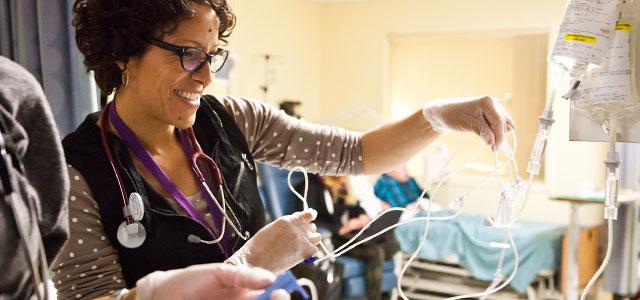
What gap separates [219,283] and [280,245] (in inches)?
11.8

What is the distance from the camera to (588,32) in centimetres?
97

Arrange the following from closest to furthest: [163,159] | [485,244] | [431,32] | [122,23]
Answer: [122,23] → [163,159] → [485,244] → [431,32]

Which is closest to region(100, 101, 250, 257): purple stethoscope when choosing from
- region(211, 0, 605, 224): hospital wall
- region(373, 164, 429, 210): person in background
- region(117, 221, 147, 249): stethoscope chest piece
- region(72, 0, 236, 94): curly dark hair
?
region(117, 221, 147, 249): stethoscope chest piece

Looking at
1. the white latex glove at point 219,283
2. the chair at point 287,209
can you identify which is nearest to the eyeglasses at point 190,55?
the white latex glove at point 219,283

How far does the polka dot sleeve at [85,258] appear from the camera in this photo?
961mm

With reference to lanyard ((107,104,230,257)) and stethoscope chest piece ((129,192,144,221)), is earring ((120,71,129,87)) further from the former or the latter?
stethoscope chest piece ((129,192,144,221))

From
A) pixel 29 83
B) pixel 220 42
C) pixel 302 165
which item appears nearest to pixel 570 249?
pixel 302 165

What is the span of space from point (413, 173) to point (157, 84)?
4.07 metres

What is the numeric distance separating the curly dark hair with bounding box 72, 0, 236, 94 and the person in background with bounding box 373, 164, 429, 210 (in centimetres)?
307

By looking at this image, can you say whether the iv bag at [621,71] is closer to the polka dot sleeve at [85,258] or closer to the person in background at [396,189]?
the polka dot sleeve at [85,258]

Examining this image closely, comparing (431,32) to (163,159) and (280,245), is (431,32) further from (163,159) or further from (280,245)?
(280,245)

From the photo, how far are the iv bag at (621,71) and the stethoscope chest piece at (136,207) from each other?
828 millimetres

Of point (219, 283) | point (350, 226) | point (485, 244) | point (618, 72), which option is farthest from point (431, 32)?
point (219, 283)

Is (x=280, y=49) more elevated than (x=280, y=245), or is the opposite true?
(x=280, y=49)
